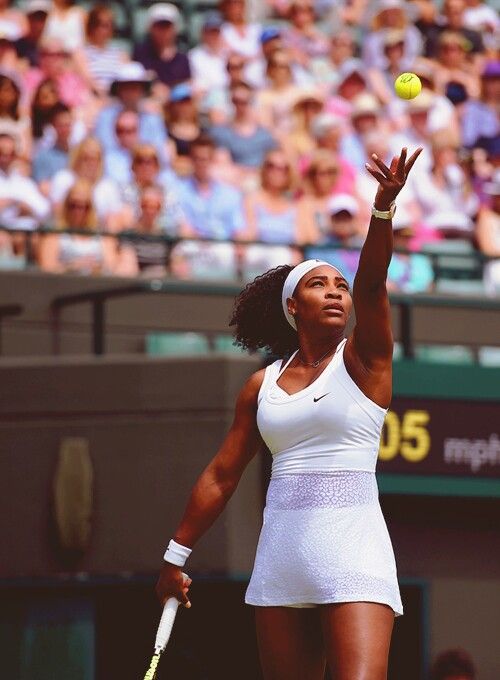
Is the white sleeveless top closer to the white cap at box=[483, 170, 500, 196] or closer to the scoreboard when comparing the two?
the scoreboard

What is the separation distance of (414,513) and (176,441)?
1670 millimetres

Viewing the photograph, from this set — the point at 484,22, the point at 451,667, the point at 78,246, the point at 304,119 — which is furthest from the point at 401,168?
the point at 484,22

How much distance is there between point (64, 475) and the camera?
10.6 m

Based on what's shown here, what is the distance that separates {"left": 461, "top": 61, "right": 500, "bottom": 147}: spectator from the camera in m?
14.8

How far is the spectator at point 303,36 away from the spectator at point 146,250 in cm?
353

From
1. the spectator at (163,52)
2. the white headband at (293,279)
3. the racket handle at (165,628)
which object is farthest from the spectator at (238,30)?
the racket handle at (165,628)

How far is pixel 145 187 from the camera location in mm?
11922

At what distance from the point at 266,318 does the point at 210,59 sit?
26.3 feet

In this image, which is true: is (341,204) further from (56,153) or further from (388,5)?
(388,5)

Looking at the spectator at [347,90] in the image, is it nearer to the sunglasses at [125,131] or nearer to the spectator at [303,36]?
the spectator at [303,36]

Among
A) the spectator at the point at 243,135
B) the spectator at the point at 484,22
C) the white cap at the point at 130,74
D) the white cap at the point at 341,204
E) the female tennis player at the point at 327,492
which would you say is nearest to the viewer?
the female tennis player at the point at 327,492

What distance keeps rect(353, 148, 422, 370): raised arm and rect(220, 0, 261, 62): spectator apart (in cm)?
904

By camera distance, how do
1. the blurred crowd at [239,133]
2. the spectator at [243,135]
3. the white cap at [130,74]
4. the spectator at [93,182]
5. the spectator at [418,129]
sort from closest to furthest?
the blurred crowd at [239,133] < the spectator at [93,182] < the white cap at [130,74] < the spectator at [243,135] < the spectator at [418,129]

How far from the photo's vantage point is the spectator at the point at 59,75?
13.1 meters
